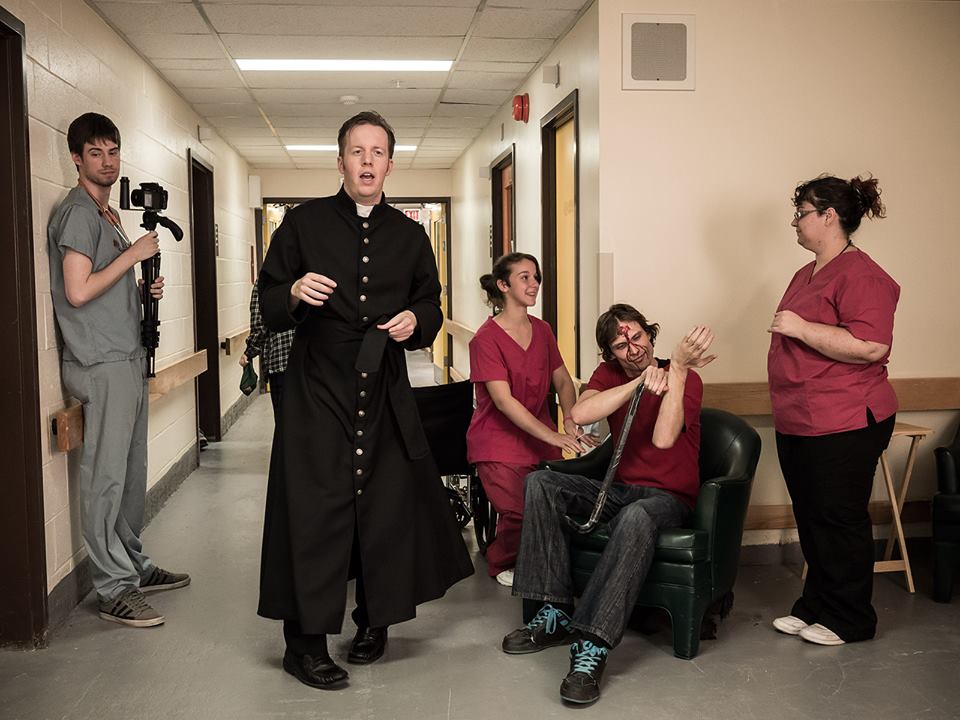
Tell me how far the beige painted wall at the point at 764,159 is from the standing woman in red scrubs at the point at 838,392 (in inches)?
34.0

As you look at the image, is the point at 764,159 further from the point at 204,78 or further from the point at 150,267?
the point at 204,78

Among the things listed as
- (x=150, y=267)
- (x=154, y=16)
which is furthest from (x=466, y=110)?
(x=150, y=267)

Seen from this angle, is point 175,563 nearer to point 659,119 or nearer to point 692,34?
point 659,119

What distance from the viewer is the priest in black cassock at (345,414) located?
2938 millimetres

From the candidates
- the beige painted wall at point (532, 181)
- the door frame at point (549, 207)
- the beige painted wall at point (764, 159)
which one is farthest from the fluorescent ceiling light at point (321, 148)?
the beige painted wall at point (764, 159)

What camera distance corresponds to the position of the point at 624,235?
4.23 metres

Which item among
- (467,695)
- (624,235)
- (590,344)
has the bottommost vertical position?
(467,695)

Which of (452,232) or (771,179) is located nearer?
(771,179)

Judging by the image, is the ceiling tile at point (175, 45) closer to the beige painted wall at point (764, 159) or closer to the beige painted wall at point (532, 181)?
the beige painted wall at point (532, 181)

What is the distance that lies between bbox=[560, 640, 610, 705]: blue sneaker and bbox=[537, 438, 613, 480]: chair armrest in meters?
0.77

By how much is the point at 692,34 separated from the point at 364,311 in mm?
2103

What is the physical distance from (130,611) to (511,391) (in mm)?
1626

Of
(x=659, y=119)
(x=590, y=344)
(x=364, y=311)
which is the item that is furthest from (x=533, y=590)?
(x=659, y=119)

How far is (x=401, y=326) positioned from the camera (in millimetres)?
2900
